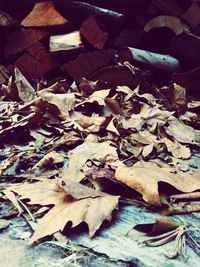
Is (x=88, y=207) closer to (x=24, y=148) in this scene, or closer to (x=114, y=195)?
(x=114, y=195)

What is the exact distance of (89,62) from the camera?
3.05 m

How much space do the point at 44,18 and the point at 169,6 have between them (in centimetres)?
104

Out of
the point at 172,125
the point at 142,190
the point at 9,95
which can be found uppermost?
the point at 142,190

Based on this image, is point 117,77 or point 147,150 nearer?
point 147,150

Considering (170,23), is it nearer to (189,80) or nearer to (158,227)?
(189,80)

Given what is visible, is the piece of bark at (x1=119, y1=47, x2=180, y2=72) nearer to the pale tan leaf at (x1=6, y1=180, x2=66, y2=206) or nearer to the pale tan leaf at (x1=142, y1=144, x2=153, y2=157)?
the pale tan leaf at (x1=142, y1=144, x2=153, y2=157)

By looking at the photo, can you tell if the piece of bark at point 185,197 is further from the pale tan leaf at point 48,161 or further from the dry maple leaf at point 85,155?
the pale tan leaf at point 48,161

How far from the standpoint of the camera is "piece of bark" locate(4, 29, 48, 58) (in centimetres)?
313

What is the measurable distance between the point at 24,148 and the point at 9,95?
97cm

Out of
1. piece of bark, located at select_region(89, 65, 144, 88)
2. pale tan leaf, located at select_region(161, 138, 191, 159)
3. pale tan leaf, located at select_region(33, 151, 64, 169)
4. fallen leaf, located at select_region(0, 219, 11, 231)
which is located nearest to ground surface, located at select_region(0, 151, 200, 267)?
fallen leaf, located at select_region(0, 219, 11, 231)

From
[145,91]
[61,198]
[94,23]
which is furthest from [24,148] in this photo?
[94,23]

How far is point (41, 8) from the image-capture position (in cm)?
313

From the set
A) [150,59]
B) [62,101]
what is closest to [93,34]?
[150,59]

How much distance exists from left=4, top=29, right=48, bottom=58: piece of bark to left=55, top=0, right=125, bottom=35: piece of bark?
0.28 metres
